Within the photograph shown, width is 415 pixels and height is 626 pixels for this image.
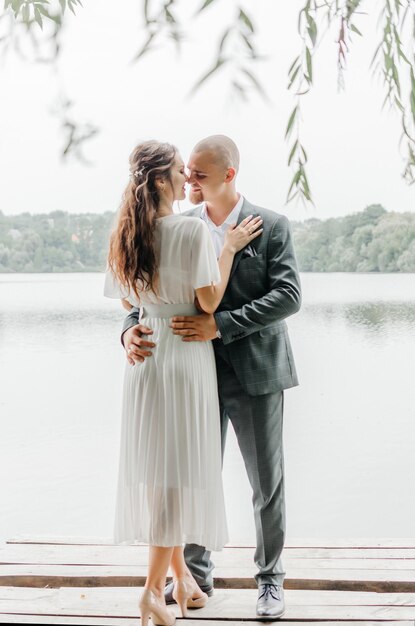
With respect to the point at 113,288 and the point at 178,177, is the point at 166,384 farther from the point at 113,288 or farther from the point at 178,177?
the point at 178,177

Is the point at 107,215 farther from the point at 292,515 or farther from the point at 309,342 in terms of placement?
the point at 292,515

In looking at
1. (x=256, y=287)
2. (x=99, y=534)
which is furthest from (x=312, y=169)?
(x=99, y=534)

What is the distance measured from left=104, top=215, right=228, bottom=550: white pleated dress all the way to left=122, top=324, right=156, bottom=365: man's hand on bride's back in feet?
0.06

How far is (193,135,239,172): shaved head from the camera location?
2.17 meters

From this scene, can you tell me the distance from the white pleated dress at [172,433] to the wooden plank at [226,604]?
0.29 m

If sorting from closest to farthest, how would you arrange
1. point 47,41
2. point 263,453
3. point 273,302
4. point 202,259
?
point 47,41, point 202,259, point 273,302, point 263,453

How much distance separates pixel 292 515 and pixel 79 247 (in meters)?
1.41

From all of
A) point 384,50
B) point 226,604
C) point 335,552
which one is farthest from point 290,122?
point 335,552

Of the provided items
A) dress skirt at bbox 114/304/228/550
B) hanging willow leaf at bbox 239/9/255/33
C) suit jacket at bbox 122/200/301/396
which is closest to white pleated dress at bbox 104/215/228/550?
dress skirt at bbox 114/304/228/550

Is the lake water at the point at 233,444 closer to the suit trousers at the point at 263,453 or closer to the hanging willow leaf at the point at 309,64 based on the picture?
the suit trousers at the point at 263,453

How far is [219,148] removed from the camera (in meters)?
2.17

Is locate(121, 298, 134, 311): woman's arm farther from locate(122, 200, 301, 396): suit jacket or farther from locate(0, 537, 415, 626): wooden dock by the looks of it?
locate(0, 537, 415, 626): wooden dock

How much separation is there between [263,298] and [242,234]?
0.66ft

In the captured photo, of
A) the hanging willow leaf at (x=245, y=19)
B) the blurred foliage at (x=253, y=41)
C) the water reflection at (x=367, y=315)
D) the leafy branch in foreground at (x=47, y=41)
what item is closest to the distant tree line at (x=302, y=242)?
the water reflection at (x=367, y=315)
